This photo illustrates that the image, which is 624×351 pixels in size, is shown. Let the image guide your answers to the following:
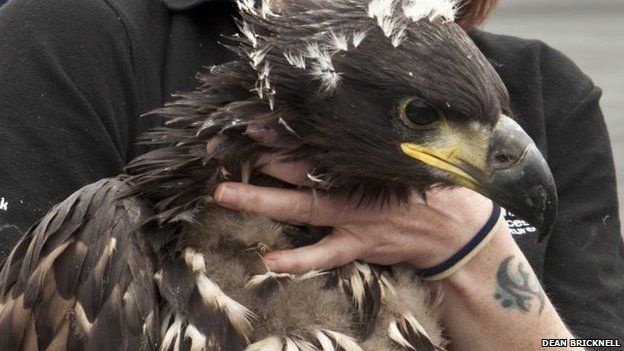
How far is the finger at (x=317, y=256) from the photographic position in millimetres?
3064

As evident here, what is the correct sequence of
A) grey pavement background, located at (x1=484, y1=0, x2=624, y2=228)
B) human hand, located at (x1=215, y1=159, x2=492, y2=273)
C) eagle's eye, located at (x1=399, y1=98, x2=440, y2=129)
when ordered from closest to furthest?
eagle's eye, located at (x1=399, y1=98, x2=440, y2=129), human hand, located at (x1=215, y1=159, x2=492, y2=273), grey pavement background, located at (x1=484, y1=0, x2=624, y2=228)

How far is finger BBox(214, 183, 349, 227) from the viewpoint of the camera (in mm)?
3055

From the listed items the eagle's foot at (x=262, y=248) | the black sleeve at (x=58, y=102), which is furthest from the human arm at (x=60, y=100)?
the eagle's foot at (x=262, y=248)

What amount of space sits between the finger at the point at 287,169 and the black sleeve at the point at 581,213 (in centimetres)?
107

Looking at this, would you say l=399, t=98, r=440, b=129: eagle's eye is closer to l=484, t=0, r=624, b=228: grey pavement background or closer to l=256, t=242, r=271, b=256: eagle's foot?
l=256, t=242, r=271, b=256: eagle's foot

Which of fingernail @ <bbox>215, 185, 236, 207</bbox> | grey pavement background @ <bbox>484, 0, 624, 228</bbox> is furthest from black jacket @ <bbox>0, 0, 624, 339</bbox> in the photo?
grey pavement background @ <bbox>484, 0, 624, 228</bbox>

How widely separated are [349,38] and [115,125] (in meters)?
0.79

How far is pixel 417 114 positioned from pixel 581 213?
3.60 feet

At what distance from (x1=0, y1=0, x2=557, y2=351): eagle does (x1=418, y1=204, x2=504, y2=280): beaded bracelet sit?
0.13 m

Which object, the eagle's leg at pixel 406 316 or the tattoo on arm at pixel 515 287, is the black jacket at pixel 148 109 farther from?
the eagle's leg at pixel 406 316

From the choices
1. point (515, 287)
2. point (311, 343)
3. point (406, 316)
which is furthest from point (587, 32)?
point (311, 343)

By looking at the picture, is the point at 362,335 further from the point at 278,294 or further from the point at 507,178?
the point at 507,178

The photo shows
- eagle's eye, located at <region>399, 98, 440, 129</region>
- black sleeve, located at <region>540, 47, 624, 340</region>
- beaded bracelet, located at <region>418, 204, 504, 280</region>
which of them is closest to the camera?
eagle's eye, located at <region>399, 98, 440, 129</region>

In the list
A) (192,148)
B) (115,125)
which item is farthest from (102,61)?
(192,148)
